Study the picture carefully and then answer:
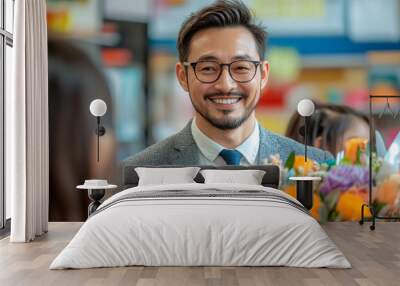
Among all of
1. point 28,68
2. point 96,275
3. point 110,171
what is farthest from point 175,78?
point 96,275

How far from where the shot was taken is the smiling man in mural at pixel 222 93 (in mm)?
7965

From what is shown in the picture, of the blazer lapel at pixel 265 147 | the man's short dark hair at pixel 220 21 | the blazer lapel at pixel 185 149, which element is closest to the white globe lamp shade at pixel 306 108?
the blazer lapel at pixel 265 147

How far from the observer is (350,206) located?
8.19 metres

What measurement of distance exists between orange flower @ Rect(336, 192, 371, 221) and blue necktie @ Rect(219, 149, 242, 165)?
54.5 inches

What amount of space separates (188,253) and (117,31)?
4.04 m

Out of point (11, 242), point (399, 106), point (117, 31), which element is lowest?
point (11, 242)

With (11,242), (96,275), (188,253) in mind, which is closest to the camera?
(96,275)

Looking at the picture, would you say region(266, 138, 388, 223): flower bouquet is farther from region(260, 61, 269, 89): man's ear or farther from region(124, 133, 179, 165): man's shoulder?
region(124, 133, 179, 165): man's shoulder

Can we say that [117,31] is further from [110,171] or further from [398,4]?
[398,4]

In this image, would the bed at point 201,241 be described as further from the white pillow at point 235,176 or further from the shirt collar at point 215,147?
the shirt collar at point 215,147

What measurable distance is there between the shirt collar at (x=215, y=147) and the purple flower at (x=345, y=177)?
0.96 m

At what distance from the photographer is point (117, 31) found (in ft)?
27.1

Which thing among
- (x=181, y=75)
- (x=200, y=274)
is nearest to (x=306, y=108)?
(x=181, y=75)

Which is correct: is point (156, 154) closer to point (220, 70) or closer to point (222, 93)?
point (222, 93)
